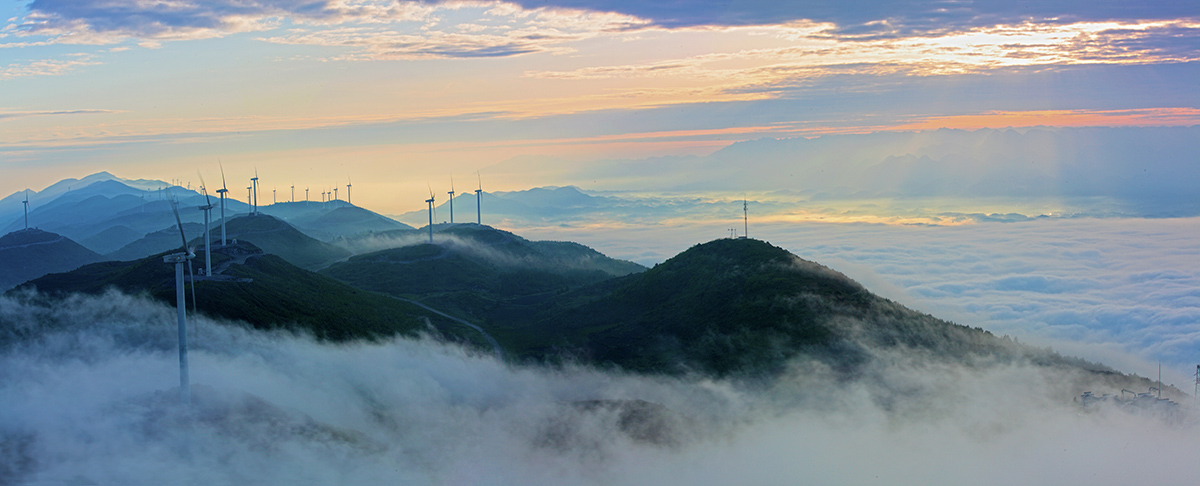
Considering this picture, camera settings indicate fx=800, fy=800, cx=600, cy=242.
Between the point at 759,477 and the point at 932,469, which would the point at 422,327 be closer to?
the point at 759,477

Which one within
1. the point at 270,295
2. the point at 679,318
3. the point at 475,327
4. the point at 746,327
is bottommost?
the point at 475,327

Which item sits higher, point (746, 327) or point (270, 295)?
point (270, 295)

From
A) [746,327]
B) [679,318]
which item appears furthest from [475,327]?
[746,327]

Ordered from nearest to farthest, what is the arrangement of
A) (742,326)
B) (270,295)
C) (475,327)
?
(270,295) → (742,326) → (475,327)

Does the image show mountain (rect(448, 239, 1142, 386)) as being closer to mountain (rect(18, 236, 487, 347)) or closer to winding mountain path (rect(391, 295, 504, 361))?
winding mountain path (rect(391, 295, 504, 361))

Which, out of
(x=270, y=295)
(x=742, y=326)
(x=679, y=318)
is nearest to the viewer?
(x=270, y=295)

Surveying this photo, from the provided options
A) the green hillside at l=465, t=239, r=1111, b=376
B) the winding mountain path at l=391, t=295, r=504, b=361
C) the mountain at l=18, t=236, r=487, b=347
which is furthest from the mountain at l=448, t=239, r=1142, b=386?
the mountain at l=18, t=236, r=487, b=347

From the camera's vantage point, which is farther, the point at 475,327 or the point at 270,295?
the point at 475,327

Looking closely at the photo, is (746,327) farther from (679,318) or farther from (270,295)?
(270,295)
